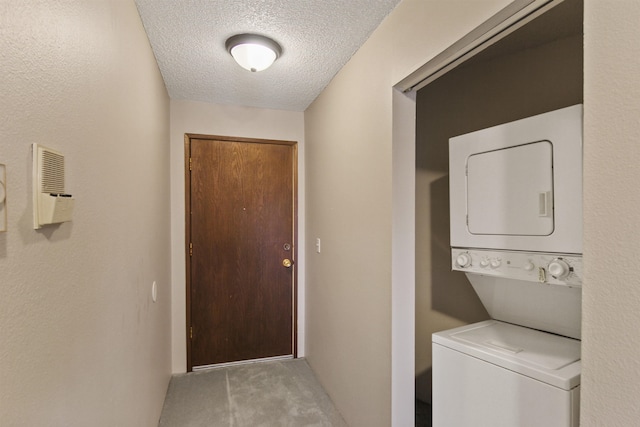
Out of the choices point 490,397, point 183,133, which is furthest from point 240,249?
point 490,397

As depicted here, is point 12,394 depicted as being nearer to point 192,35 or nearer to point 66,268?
point 66,268

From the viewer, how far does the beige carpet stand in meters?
2.14

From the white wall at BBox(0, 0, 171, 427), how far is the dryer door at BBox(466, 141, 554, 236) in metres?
1.45

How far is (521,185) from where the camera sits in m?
1.23

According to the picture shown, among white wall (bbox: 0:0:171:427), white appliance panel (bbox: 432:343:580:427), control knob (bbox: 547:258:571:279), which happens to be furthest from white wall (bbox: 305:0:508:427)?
white wall (bbox: 0:0:171:427)

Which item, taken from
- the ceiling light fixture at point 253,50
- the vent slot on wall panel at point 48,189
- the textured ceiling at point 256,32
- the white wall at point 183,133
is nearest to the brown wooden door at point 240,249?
the white wall at point 183,133

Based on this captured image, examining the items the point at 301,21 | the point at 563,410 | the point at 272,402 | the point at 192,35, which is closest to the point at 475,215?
the point at 563,410

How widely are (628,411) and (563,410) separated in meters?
0.35

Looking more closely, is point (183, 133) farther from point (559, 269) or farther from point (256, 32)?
point (559, 269)

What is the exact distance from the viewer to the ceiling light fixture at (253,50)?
1810mm

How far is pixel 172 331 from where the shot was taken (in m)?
2.77

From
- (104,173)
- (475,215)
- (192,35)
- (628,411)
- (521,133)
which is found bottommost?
(628,411)

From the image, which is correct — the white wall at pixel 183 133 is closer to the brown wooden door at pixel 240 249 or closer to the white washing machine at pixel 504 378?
the brown wooden door at pixel 240 249

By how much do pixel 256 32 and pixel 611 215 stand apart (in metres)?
1.79
